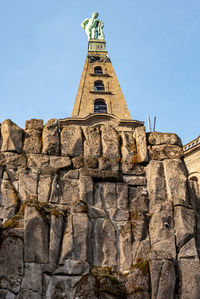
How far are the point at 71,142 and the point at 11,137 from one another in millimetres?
1270

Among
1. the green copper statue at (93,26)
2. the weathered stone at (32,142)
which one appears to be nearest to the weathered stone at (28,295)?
the weathered stone at (32,142)

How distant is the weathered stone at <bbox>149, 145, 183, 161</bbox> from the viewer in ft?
40.3

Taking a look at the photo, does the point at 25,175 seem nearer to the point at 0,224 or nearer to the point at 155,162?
the point at 0,224

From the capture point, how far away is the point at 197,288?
10.1 m

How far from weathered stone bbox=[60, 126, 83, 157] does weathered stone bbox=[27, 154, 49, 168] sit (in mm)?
421

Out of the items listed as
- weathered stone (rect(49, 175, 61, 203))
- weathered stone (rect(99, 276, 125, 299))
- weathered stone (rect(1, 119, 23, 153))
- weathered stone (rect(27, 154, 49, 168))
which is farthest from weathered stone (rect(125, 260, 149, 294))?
weathered stone (rect(1, 119, 23, 153))

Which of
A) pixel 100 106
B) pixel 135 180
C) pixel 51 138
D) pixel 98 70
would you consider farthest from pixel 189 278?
pixel 98 70

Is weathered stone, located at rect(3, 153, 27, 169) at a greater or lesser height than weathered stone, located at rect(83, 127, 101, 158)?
lesser

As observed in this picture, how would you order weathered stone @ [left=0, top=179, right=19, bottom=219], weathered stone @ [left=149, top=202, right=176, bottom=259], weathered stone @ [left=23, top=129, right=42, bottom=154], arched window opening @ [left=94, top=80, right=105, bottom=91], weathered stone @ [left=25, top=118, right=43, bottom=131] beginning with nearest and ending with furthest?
weathered stone @ [left=149, top=202, right=176, bottom=259], weathered stone @ [left=0, top=179, right=19, bottom=219], weathered stone @ [left=23, top=129, right=42, bottom=154], weathered stone @ [left=25, top=118, right=43, bottom=131], arched window opening @ [left=94, top=80, right=105, bottom=91]

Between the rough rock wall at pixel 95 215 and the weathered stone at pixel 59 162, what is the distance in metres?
0.02

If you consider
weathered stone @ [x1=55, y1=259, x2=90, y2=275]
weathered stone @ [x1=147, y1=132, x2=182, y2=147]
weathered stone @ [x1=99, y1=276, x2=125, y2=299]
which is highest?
weathered stone @ [x1=147, y1=132, x2=182, y2=147]

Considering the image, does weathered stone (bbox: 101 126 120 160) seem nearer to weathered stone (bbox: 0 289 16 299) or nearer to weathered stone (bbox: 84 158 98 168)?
weathered stone (bbox: 84 158 98 168)

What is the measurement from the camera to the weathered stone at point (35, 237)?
10.2 m

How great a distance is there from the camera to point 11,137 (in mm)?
12008
